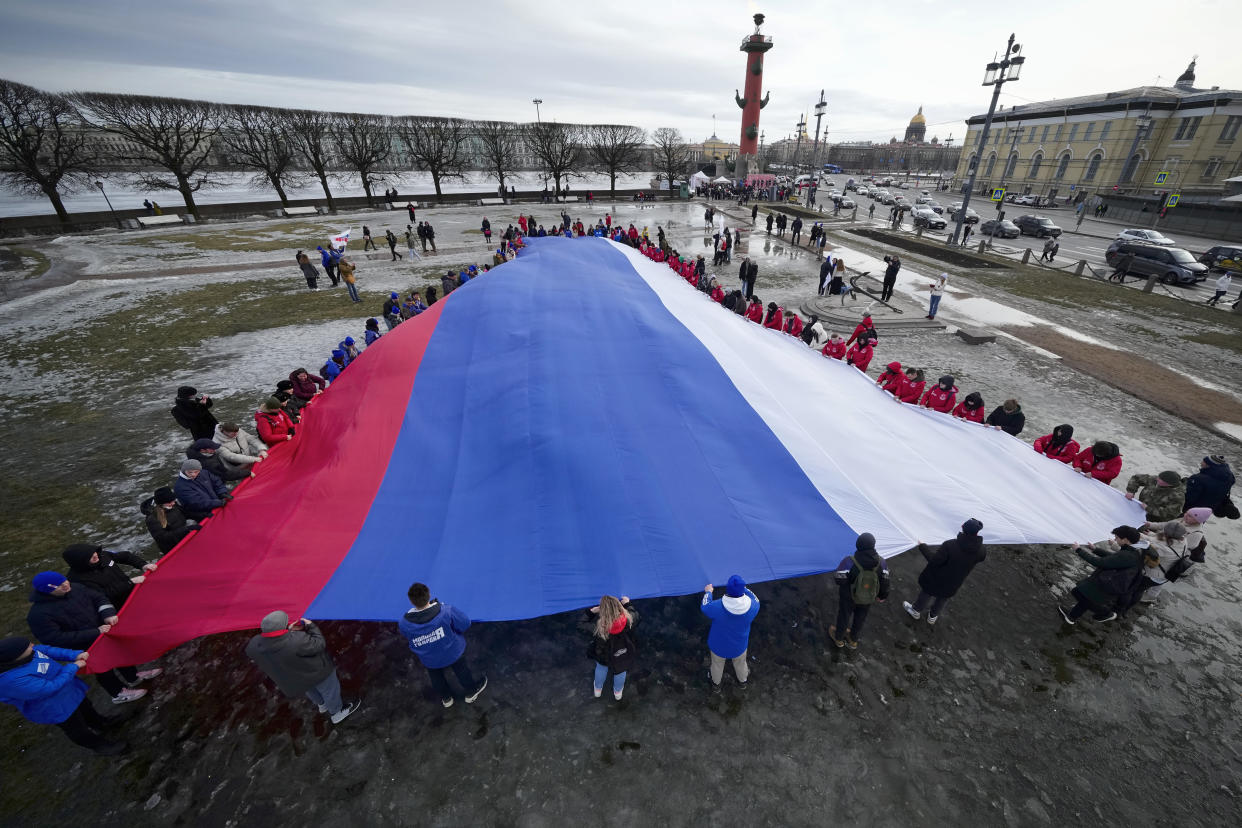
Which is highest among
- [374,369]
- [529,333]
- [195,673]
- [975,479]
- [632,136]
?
[632,136]

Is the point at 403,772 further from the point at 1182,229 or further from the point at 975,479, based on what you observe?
the point at 1182,229

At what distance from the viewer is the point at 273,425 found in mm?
7410

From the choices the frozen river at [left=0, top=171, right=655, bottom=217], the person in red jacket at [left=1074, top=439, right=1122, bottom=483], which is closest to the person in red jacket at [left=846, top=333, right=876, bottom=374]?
the person in red jacket at [left=1074, top=439, right=1122, bottom=483]

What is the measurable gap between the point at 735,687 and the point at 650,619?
1.21m

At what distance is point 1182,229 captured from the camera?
35156 millimetres

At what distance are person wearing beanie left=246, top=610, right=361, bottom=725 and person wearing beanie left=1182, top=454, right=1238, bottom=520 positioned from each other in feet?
34.1

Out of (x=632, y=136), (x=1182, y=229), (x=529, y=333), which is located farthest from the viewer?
(x=632, y=136)

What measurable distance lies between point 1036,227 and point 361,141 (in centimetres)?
5680

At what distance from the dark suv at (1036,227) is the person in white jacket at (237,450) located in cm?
4428

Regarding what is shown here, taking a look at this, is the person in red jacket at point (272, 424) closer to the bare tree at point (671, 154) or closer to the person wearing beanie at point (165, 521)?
the person wearing beanie at point (165, 521)

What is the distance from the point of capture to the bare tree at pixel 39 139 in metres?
29.5

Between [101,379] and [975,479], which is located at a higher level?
[975,479]

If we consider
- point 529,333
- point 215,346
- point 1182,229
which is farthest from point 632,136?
point 529,333

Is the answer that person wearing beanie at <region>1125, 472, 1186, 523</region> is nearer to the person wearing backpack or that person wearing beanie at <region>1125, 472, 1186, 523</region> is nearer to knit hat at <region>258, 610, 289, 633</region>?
the person wearing backpack
